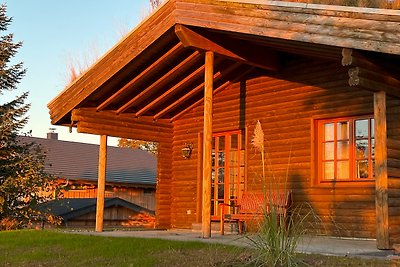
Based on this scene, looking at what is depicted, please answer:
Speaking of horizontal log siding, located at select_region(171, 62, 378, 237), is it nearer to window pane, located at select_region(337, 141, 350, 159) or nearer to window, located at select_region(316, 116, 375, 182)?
window, located at select_region(316, 116, 375, 182)

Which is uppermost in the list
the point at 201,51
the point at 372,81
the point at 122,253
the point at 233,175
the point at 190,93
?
the point at 201,51

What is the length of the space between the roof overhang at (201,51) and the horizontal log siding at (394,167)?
3.80 ft

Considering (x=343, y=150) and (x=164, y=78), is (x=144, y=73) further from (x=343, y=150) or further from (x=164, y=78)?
(x=343, y=150)

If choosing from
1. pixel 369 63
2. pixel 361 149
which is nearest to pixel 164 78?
pixel 361 149

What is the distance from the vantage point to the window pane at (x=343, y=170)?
920 cm

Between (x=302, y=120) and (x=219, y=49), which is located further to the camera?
(x=302, y=120)

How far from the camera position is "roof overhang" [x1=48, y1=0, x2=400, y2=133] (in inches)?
262

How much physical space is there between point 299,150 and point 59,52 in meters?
13.8

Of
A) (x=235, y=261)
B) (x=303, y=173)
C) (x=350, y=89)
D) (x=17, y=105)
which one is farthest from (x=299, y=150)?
(x=17, y=105)

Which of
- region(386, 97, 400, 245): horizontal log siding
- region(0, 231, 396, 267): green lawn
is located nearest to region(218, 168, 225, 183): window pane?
region(0, 231, 396, 267): green lawn

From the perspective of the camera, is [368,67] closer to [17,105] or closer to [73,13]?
[17,105]

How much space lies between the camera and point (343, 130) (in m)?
9.34

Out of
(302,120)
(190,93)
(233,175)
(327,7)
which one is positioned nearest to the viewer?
(327,7)

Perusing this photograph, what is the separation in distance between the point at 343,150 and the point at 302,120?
3.19 ft
